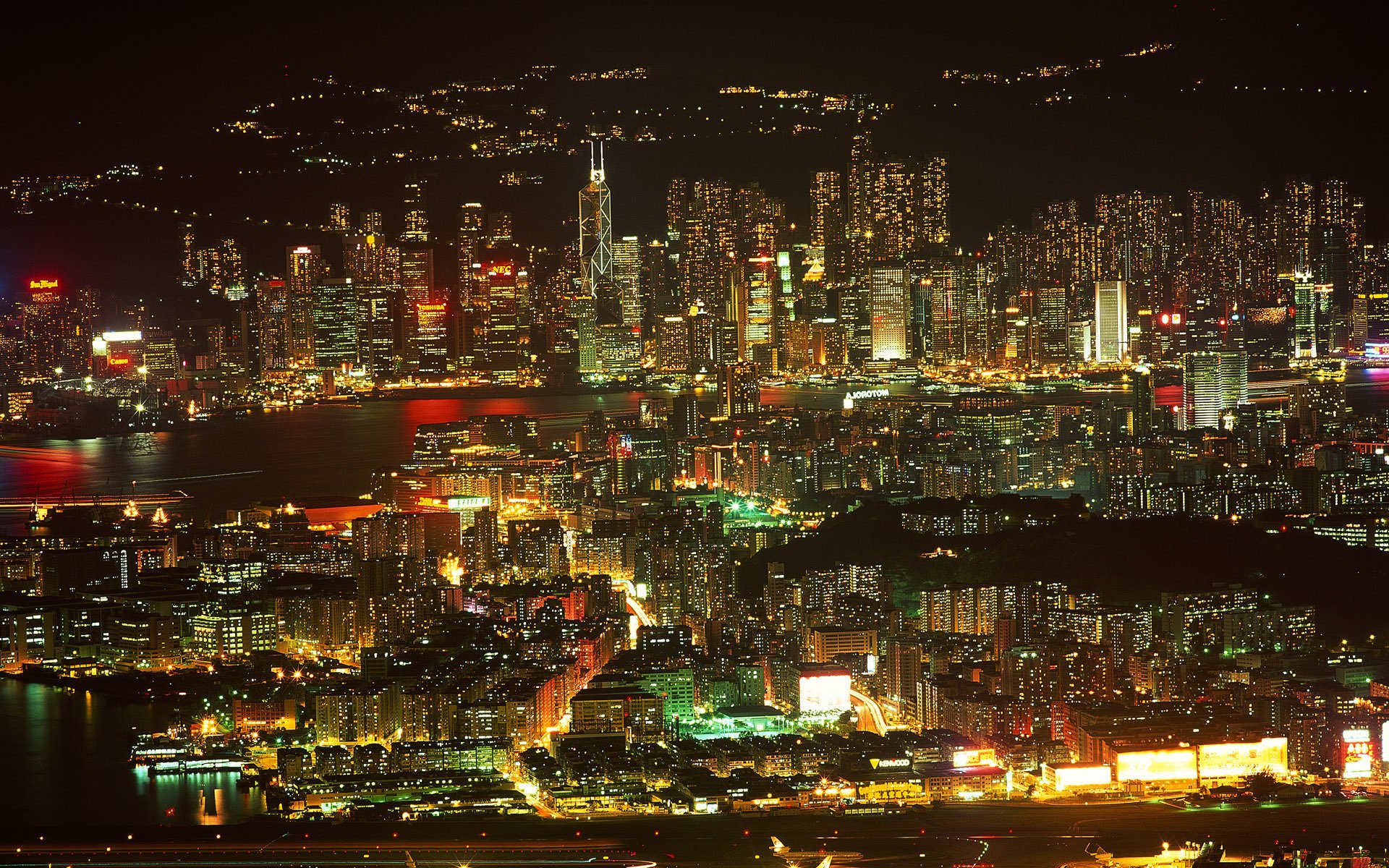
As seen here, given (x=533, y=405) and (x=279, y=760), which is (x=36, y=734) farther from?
(x=533, y=405)

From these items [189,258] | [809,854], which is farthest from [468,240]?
[809,854]

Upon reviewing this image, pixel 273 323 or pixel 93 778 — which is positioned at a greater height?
pixel 273 323

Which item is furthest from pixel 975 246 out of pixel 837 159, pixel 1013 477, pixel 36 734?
pixel 36 734

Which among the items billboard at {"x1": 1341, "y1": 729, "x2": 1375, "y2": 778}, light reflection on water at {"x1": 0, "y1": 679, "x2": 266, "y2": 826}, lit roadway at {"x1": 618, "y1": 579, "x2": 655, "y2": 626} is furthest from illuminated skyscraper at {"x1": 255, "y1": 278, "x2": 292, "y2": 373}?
billboard at {"x1": 1341, "y1": 729, "x2": 1375, "y2": 778}

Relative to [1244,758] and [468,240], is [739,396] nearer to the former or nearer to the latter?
[468,240]

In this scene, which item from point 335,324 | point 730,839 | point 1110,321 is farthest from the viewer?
point 335,324

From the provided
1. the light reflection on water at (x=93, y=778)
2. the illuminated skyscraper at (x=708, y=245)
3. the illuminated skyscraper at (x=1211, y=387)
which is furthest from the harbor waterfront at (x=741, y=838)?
the illuminated skyscraper at (x=708, y=245)
